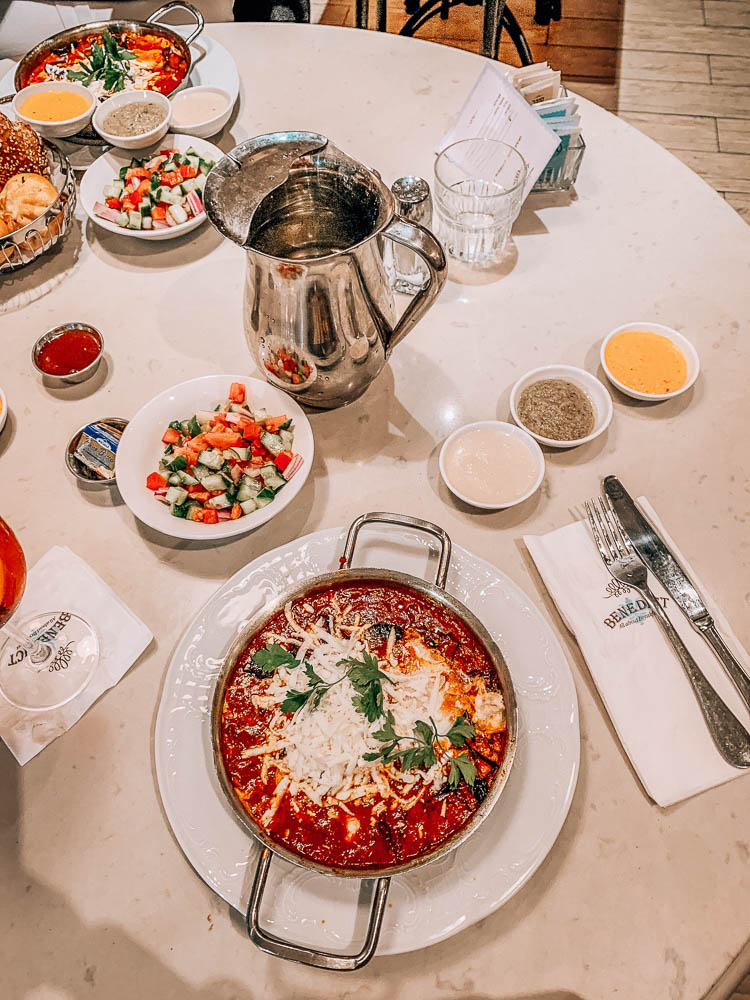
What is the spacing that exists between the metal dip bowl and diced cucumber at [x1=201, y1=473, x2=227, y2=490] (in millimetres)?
282

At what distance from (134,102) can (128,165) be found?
0.69 ft

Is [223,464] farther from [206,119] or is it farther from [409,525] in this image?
[206,119]

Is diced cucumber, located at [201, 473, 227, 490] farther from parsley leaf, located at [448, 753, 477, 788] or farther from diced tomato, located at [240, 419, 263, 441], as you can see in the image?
parsley leaf, located at [448, 753, 477, 788]

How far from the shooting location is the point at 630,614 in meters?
1.28

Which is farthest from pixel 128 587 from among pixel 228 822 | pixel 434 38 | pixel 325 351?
pixel 434 38

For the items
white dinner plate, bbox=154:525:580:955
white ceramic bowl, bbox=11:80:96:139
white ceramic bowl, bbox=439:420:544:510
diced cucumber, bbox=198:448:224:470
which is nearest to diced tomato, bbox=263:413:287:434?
diced cucumber, bbox=198:448:224:470

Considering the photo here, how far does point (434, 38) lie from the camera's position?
4.28 metres

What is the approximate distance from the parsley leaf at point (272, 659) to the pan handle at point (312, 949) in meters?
0.29

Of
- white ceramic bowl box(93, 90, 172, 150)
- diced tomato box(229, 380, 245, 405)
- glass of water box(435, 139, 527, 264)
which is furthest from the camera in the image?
white ceramic bowl box(93, 90, 172, 150)

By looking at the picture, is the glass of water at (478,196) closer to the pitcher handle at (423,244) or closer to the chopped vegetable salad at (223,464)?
the pitcher handle at (423,244)

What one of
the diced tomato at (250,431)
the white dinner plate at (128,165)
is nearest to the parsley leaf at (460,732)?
the diced tomato at (250,431)

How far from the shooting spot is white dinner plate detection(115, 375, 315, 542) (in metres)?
1.30

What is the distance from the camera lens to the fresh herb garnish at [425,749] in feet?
3.41

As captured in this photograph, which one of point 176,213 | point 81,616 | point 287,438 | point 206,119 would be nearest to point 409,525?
point 287,438
